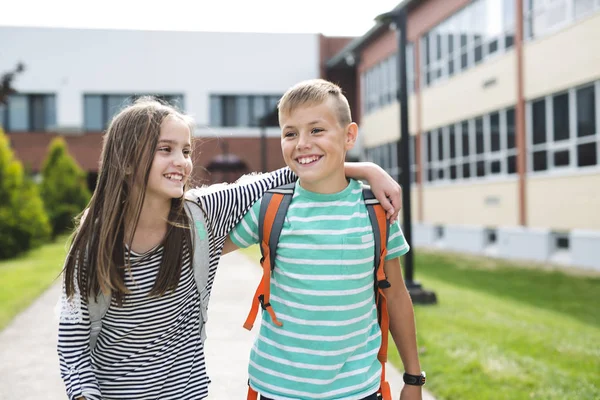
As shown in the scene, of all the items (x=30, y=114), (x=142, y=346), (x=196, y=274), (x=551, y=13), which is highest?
(x=30, y=114)

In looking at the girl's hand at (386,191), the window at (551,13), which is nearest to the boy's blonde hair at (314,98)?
the girl's hand at (386,191)

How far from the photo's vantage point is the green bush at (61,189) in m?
22.7

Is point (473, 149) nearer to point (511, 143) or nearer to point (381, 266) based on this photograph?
point (511, 143)

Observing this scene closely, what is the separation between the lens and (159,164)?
2340 millimetres

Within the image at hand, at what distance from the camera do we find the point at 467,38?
1888 cm

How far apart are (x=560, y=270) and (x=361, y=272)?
11944mm

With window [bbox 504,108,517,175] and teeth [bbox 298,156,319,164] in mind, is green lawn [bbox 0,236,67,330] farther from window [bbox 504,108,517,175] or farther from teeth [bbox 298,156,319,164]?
window [bbox 504,108,517,175]

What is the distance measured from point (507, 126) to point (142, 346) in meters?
15.8

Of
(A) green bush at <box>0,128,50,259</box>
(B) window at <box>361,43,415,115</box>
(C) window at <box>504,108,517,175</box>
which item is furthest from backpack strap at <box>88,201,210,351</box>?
(B) window at <box>361,43,415,115</box>

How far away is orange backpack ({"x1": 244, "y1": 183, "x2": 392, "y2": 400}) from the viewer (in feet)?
7.55

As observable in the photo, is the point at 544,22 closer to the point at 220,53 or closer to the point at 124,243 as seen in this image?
the point at 124,243

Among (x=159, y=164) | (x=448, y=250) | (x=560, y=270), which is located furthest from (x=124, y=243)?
(x=448, y=250)

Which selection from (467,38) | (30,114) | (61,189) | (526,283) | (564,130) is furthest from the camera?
(30,114)

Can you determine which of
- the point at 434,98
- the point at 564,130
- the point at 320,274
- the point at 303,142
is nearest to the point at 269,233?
the point at 320,274
